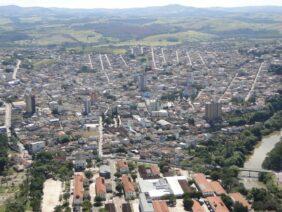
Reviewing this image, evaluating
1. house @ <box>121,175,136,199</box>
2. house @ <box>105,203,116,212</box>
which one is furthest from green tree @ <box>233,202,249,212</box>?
house @ <box>105,203,116,212</box>

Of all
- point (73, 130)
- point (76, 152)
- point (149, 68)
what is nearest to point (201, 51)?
point (149, 68)

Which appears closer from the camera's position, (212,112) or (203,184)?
(203,184)

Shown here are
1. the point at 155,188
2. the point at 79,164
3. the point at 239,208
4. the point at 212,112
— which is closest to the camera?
the point at 239,208

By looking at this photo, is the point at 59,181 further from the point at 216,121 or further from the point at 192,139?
the point at 216,121

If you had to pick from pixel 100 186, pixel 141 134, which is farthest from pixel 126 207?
pixel 141 134

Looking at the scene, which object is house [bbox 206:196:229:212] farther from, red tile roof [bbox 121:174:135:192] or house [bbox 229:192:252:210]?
red tile roof [bbox 121:174:135:192]

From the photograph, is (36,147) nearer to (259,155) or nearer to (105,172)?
(105,172)

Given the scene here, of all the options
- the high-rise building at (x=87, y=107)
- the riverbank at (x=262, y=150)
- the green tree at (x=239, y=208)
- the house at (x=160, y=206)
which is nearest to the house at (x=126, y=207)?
the house at (x=160, y=206)
